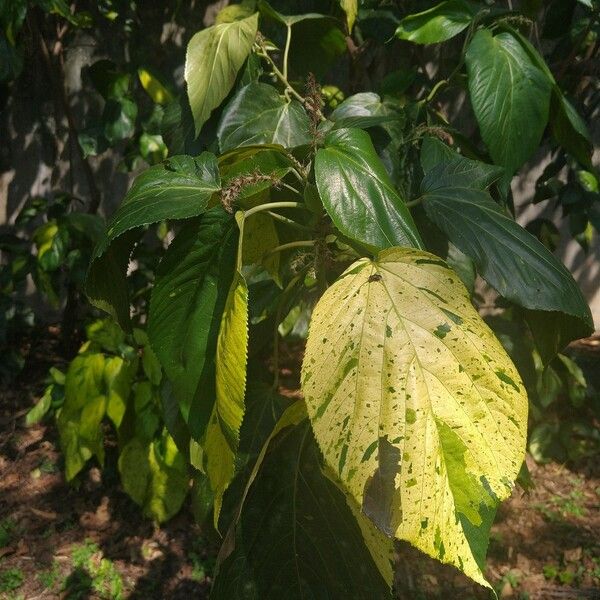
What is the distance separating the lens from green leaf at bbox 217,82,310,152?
1.19 metres

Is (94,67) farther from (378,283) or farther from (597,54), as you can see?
(378,283)

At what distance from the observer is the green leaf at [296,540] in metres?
0.84

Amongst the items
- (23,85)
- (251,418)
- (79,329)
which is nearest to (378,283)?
(251,418)

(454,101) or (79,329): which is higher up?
(454,101)

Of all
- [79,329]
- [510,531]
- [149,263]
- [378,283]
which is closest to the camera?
[378,283]

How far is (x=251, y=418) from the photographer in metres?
1.09

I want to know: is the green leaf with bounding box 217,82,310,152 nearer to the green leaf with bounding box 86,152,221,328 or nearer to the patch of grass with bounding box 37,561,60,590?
the green leaf with bounding box 86,152,221,328

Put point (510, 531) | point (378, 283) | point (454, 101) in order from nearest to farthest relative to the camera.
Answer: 1. point (378, 283)
2. point (510, 531)
3. point (454, 101)

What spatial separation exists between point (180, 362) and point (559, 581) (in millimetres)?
1854

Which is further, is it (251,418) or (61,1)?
(61,1)

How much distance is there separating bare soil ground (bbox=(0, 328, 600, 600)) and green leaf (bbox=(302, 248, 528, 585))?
1556 mm

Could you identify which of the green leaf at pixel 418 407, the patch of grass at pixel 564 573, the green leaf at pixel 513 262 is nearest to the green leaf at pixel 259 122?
the green leaf at pixel 513 262

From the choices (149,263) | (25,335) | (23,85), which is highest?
(23,85)

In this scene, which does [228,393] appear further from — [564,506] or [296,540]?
[564,506]
